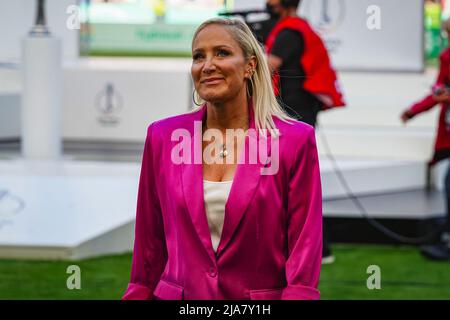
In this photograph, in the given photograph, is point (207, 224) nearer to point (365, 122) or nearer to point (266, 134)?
point (266, 134)

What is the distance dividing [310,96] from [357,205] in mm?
2398

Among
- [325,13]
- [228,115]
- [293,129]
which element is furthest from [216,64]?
[325,13]

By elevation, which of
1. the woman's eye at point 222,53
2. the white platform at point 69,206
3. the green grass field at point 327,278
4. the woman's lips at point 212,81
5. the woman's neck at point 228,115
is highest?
the woman's eye at point 222,53

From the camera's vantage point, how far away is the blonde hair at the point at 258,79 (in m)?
3.16

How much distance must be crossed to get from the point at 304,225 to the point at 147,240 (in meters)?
0.42

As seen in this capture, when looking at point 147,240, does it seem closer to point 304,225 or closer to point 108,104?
point 304,225

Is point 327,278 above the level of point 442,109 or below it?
below

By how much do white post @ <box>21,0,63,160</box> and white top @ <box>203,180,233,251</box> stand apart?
7.71m

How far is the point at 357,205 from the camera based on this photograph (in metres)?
9.70

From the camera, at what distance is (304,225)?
3.09m

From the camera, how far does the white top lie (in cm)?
312

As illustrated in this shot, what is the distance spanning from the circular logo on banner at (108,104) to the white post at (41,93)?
1550 mm

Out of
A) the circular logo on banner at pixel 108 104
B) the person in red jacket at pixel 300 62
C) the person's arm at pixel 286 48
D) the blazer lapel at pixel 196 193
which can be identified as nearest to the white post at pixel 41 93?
the circular logo on banner at pixel 108 104

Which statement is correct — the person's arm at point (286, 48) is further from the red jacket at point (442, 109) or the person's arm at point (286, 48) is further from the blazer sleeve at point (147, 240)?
the blazer sleeve at point (147, 240)
